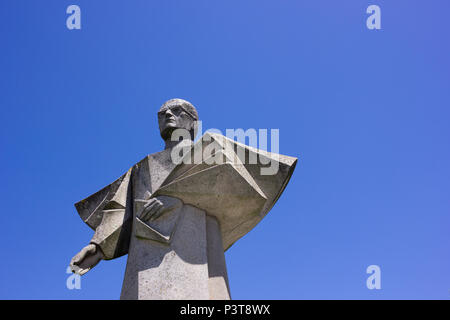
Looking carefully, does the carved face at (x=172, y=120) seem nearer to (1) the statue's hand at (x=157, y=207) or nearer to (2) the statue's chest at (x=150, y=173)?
(2) the statue's chest at (x=150, y=173)

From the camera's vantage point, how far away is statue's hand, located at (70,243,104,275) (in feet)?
19.7

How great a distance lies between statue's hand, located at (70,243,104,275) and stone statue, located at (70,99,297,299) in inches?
0.5

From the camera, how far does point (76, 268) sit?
19.7ft

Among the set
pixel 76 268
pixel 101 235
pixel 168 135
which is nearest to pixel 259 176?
pixel 168 135

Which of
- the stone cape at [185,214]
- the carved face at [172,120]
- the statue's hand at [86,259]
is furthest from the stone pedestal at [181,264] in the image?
the carved face at [172,120]

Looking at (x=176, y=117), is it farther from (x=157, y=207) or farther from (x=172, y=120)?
(x=157, y=207)

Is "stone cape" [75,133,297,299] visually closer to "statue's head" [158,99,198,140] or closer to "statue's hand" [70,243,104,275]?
"statue's hand" [70,243,104,275]

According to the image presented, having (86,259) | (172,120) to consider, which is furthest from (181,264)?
(172,120)

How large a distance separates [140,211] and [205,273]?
44.3 inches

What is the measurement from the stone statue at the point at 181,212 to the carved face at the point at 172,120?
0.8 inches

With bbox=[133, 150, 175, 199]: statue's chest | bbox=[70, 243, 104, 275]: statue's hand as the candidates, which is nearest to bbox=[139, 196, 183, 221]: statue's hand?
bbox=[133, 150, 175, 199]: statue's chest
